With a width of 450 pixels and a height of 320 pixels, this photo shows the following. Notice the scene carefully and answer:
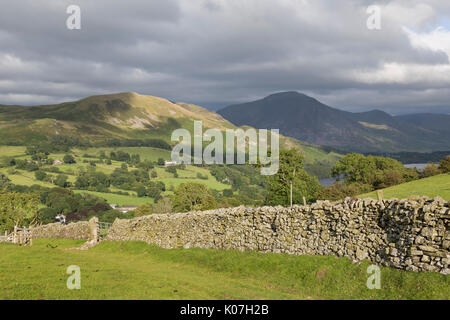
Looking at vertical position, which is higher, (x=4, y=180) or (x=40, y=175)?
(x=40, y=175)

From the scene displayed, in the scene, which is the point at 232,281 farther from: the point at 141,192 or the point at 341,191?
the point at 141,192

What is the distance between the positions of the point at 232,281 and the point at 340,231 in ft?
17.2

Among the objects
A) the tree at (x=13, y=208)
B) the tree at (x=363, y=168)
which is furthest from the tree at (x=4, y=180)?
the tree at (x=363, y=168)

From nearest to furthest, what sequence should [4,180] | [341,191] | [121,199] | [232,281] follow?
[232,281] → [341,191] → [121,199] → [4,180]

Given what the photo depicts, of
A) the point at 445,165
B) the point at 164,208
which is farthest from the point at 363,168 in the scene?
the point at 164,208

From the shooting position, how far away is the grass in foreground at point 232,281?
1140 cm

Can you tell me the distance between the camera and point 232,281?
1487 cm

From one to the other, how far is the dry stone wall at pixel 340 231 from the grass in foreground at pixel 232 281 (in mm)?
623

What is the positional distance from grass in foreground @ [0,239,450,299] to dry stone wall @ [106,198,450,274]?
2.04ft

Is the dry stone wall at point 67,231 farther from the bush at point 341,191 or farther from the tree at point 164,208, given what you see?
the tree at point 164,208

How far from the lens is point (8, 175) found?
163875 millimetres
